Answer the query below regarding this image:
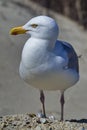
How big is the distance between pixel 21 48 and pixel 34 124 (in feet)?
22.6

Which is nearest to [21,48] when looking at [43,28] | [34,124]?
[43,28]

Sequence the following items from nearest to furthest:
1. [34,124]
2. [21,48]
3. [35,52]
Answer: [34,124] < [35,52] < [21,48]

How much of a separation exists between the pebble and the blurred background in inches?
71.9

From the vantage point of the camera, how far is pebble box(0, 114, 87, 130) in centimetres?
545

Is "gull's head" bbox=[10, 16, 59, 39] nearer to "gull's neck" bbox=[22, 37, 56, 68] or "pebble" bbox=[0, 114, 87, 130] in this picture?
"gull's neck" bbox=[22, 37, 56, 68]

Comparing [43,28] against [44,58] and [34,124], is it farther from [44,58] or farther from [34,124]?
[34,124]

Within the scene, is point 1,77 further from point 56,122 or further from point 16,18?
point 56,122

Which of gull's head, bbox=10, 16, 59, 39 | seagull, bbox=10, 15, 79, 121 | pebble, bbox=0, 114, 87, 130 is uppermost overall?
gull's head, bbox=10, 16, 59, 39

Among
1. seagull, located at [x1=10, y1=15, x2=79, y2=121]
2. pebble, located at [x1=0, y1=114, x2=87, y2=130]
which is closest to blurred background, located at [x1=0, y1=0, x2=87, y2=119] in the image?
seagull, located at [x1=10, y1=15, x2=79, y2=121]

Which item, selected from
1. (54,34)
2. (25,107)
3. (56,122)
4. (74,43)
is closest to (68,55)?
(54,34)

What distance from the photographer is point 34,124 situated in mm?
5535

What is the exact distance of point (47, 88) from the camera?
5902mm

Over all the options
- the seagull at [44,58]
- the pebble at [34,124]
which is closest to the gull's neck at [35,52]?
the seagull at [44,58]

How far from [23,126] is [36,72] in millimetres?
548
